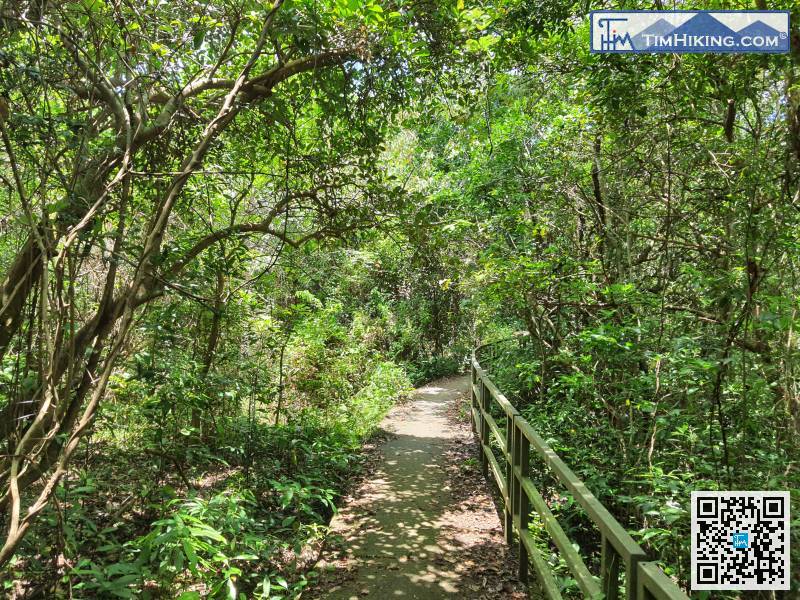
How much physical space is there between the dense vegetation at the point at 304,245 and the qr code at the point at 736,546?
18 cm

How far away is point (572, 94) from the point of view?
704 cm

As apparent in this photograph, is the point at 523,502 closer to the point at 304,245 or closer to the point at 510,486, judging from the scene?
the point at 510,486

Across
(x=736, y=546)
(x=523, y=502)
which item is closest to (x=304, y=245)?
(x=523, y=502)

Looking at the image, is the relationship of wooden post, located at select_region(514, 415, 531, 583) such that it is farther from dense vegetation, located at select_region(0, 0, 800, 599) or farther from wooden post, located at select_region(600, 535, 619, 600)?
wooden post, located at select_region(600, 535, 619, 600)

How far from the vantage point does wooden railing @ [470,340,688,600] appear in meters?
1.81

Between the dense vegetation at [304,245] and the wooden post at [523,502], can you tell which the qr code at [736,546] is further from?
the wooden post at [523,502]

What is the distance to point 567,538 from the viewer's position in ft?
9.70

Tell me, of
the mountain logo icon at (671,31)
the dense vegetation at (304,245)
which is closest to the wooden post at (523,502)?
the dense vegetation at (304,245)

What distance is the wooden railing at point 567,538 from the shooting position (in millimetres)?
1809

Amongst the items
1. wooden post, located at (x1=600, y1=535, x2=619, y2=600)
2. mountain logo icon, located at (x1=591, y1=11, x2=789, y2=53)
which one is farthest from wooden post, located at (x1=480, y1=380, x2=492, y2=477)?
wooden post, located at (x1=600, y1=535, x2=619, y2=600)

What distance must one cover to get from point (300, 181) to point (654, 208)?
4597 millimetres

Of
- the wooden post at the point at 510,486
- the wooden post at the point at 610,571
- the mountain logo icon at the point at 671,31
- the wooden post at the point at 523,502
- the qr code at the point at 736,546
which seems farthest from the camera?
the wooden post at the point at 510,486

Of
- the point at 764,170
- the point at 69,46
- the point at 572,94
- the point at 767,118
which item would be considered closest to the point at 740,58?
the point at 764,170

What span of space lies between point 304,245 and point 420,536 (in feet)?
10.9
